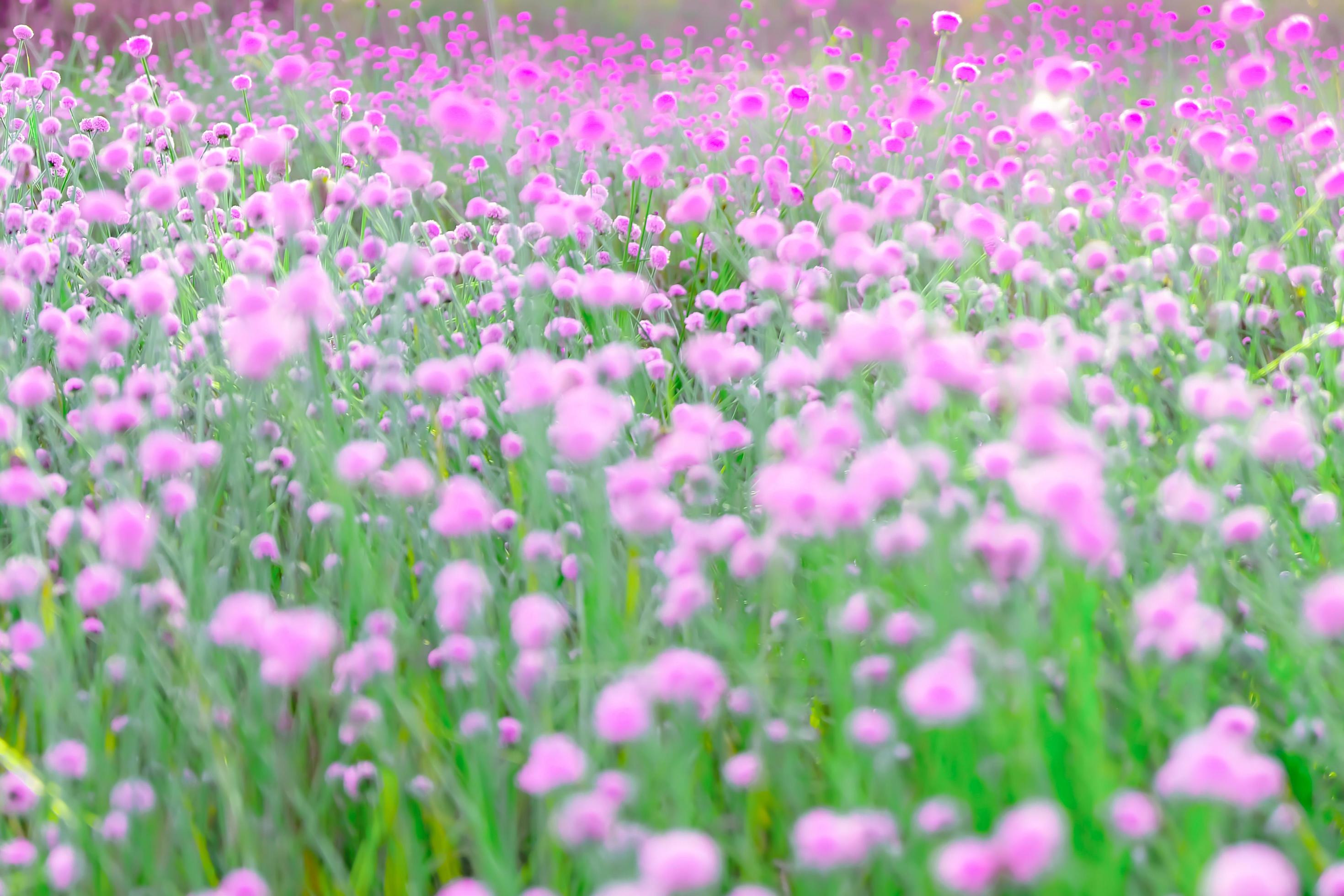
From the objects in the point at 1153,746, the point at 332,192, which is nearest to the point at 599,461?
the point at 1153,746

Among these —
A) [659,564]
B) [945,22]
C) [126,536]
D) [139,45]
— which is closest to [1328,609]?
[659,564]

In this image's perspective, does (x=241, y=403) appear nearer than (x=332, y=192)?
Yes

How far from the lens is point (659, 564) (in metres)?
1.43

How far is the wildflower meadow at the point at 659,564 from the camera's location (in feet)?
3.14

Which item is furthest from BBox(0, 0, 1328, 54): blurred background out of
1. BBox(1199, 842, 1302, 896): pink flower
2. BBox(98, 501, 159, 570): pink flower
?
BBox(1199, 842, 1302, 896): pink flower

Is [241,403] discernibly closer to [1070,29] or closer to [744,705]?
[744,705]

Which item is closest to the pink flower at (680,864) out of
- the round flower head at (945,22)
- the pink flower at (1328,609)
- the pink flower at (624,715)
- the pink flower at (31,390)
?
the pink flower at (624,715)

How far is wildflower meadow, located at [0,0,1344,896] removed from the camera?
957 millimetres

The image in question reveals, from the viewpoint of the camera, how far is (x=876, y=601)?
118 cm

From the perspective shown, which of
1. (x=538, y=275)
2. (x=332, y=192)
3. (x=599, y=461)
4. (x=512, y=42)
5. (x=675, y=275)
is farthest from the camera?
(x=512, y=42)

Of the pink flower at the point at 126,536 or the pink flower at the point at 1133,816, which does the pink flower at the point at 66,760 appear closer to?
the pink flower at the point at 126,536

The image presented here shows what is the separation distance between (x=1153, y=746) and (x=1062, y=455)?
0.37 meters

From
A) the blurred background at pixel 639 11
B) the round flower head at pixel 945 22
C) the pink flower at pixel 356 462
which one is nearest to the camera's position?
the pink flower at pixel 356 462

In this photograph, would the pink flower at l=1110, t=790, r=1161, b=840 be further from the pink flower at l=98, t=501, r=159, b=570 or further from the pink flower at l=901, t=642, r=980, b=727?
the pink flower at l=98, t=501, r=159, b=570
